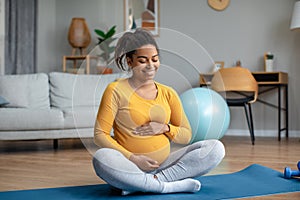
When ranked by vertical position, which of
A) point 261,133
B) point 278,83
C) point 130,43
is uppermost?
point 130,43

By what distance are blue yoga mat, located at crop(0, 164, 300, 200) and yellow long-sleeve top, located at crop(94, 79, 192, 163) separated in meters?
0.27

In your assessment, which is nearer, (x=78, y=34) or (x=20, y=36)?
(x=20, y=36)

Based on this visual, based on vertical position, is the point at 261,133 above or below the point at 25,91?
below

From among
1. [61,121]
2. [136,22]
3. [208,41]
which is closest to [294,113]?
[208,41]

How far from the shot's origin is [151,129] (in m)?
1.65

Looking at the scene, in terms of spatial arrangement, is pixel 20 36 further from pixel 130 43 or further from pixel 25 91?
pixel 130 43

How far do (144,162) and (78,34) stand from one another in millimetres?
4211

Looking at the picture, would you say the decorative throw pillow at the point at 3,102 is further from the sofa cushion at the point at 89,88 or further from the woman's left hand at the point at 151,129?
the woman's left hand at the point at 151,129

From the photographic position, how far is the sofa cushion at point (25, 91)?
4.08 m

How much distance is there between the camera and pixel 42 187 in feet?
7.10

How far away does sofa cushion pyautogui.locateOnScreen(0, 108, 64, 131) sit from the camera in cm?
363

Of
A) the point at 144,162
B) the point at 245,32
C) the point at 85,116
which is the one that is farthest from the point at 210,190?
the point at 245,32

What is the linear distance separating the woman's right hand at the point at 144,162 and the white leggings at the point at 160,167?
3 cm

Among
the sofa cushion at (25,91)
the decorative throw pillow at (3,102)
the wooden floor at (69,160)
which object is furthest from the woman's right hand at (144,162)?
the sofa cushion at (25,91)
